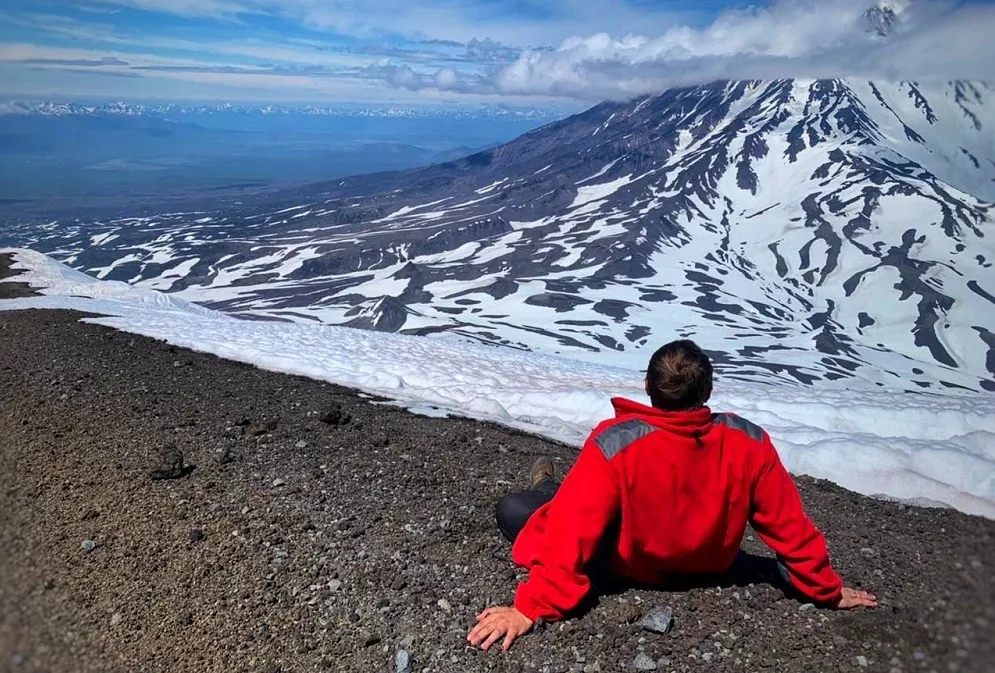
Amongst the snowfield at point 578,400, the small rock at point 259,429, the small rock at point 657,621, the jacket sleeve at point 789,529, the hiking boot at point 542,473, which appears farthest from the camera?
the snowfield at point 578,400

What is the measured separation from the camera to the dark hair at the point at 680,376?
195 inches

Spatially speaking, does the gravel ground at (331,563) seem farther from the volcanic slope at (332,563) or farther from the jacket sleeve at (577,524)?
the jacket sleeve at (577,524)

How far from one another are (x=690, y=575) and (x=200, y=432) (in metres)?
7.69

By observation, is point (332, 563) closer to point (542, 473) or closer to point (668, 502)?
point (542, 473)

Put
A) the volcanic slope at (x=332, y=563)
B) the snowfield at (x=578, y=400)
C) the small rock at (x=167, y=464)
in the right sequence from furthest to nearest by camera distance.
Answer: the snowfield at (x=578, y=400) < the small rock at (x=167, y=464) < the volcanic slope at (x=332, y=563)

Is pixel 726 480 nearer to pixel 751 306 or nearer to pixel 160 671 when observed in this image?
pixel 160 671

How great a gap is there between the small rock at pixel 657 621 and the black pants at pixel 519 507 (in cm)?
160

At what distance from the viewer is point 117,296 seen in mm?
34000

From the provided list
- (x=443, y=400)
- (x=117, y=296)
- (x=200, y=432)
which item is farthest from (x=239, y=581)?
(x=117, y=296)

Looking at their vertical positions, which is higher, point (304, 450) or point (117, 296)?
point (304, 450)

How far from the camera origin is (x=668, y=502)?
5324 mm

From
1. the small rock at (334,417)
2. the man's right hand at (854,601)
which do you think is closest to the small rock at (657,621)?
the man's right hand at (854,601)

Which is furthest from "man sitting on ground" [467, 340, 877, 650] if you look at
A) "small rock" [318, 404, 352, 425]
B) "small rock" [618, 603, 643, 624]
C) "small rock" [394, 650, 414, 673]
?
"small rock" [318, 404, 352, 425]

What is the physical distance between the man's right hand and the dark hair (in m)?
2.49
